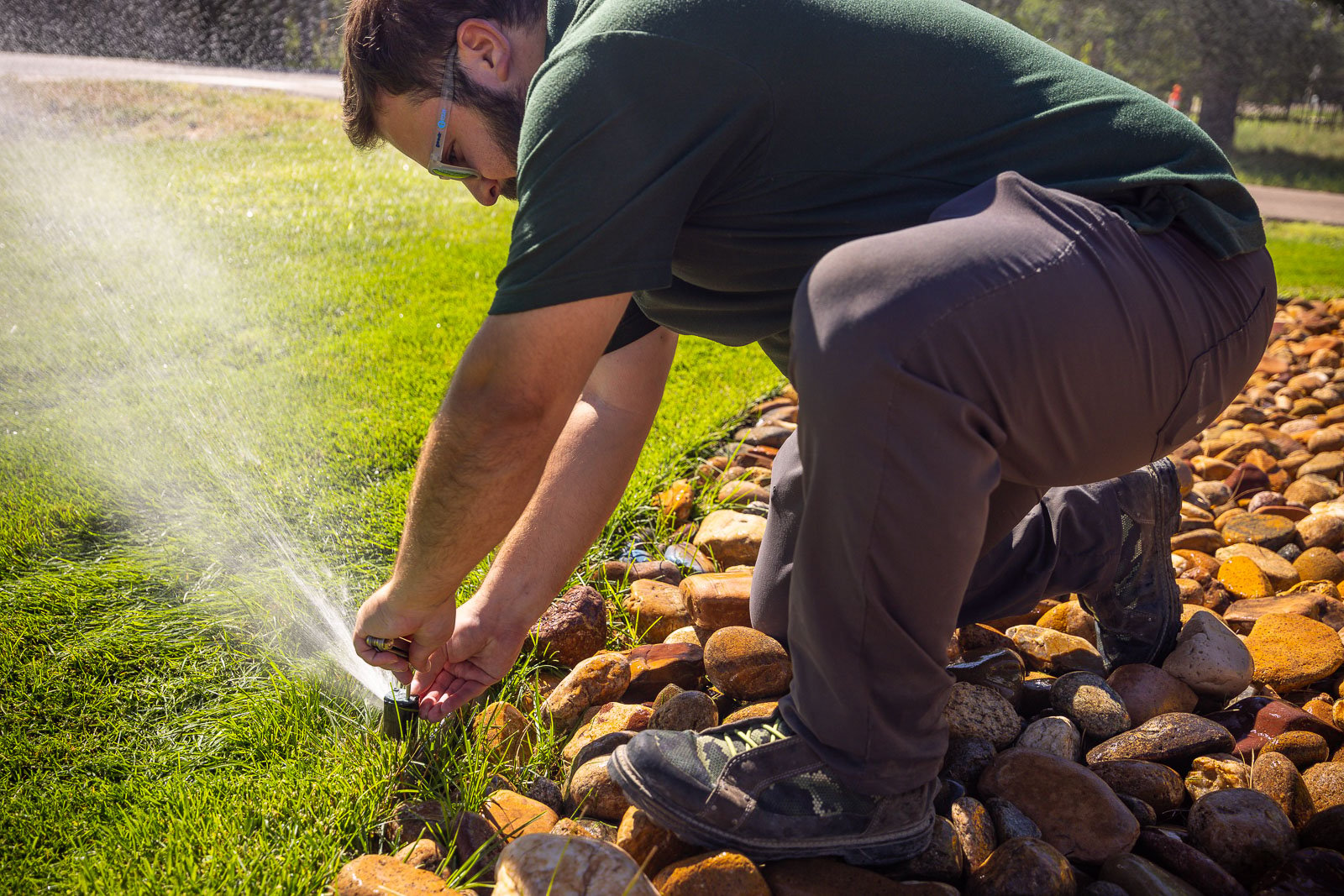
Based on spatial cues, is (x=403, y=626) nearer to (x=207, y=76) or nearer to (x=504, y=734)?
(x=504, y=734)

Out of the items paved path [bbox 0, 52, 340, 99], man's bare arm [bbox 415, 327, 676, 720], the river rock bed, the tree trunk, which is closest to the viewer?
the river rock bed

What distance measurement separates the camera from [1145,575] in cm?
191

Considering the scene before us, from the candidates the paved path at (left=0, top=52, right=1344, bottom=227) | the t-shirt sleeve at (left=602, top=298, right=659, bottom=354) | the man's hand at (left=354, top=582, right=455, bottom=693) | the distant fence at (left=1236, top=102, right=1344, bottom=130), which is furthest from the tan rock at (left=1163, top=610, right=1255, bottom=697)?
the distant fence at (left=1236, top=102, right=1344, bottom=130)

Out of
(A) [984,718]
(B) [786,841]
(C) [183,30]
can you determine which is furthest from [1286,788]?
(C) [183,30]

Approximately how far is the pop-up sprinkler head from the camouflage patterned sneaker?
48cm

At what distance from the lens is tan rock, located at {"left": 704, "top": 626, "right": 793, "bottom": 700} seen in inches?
72.4

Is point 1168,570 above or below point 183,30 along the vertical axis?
above

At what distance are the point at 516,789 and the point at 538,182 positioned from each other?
1.05 meters

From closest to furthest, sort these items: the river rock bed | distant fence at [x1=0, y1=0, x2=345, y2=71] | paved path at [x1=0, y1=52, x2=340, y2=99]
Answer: the river rock bed, paved path at [x1=0, y1=52, x2=340, y2=99], distant fence at [x1=0, y1=0, x2=345, y2=71]

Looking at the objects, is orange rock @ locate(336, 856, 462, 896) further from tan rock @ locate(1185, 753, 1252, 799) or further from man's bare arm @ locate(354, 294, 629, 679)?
tan rock @ locate(1185, 753, 1252, 799)

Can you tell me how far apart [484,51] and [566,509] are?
867 millimetres

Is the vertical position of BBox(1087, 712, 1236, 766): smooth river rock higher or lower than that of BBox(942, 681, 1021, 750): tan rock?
higher

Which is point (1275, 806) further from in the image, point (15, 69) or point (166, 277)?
point (15, 69)

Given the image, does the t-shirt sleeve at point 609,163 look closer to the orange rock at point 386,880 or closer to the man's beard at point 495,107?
the man's beard at point 495,107
